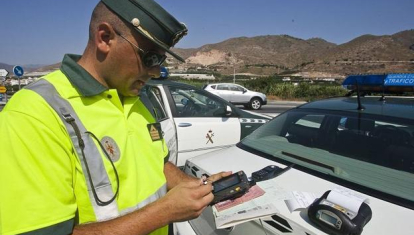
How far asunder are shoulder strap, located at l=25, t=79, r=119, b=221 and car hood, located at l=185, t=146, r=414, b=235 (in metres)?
0.73

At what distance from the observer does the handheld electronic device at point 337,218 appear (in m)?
1.20

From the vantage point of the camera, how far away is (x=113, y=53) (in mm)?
1227

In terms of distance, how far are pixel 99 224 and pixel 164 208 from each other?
0.23 meters

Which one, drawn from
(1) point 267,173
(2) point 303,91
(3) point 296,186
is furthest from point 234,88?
(3) point 296,186

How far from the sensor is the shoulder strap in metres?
1.03

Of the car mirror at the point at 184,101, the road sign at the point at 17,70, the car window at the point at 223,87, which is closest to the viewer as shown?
the car mirror at the point at 184,101

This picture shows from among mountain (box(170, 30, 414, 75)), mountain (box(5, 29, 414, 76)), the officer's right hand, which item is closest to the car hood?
the officer's right hand

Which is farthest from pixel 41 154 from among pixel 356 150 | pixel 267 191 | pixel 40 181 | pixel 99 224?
pixel 356 150

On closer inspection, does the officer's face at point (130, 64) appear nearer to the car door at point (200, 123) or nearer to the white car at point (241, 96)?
the car door at point (200, 123)

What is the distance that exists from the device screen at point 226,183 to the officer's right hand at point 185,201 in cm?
12

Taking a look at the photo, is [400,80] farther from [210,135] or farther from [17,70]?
[17,70]

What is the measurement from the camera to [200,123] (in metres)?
4.07

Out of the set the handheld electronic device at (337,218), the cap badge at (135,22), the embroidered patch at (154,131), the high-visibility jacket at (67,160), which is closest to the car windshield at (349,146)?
the handheld electronic device at (337,218)

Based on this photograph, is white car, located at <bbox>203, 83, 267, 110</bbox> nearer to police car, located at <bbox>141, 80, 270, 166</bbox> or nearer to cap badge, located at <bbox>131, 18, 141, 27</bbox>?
police car, located at <bbox>141, 80, 270, 166</bbox>
